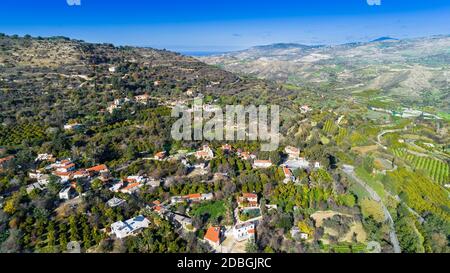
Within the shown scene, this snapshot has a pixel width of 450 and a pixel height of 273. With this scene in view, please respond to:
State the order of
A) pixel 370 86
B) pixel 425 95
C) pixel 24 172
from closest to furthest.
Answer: pixel 24 172 → pixel 425 95 → pixel 370 86

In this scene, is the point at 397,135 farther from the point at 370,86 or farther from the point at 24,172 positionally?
the point at 370,86

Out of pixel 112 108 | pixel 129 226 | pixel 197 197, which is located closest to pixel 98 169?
pixel 129 226

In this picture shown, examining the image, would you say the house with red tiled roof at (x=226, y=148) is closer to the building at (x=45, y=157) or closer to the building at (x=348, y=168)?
the building at (x=348, y=168)


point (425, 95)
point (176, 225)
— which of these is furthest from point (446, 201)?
point (425, 95)

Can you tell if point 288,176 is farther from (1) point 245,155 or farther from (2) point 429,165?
(2) point 429,165
